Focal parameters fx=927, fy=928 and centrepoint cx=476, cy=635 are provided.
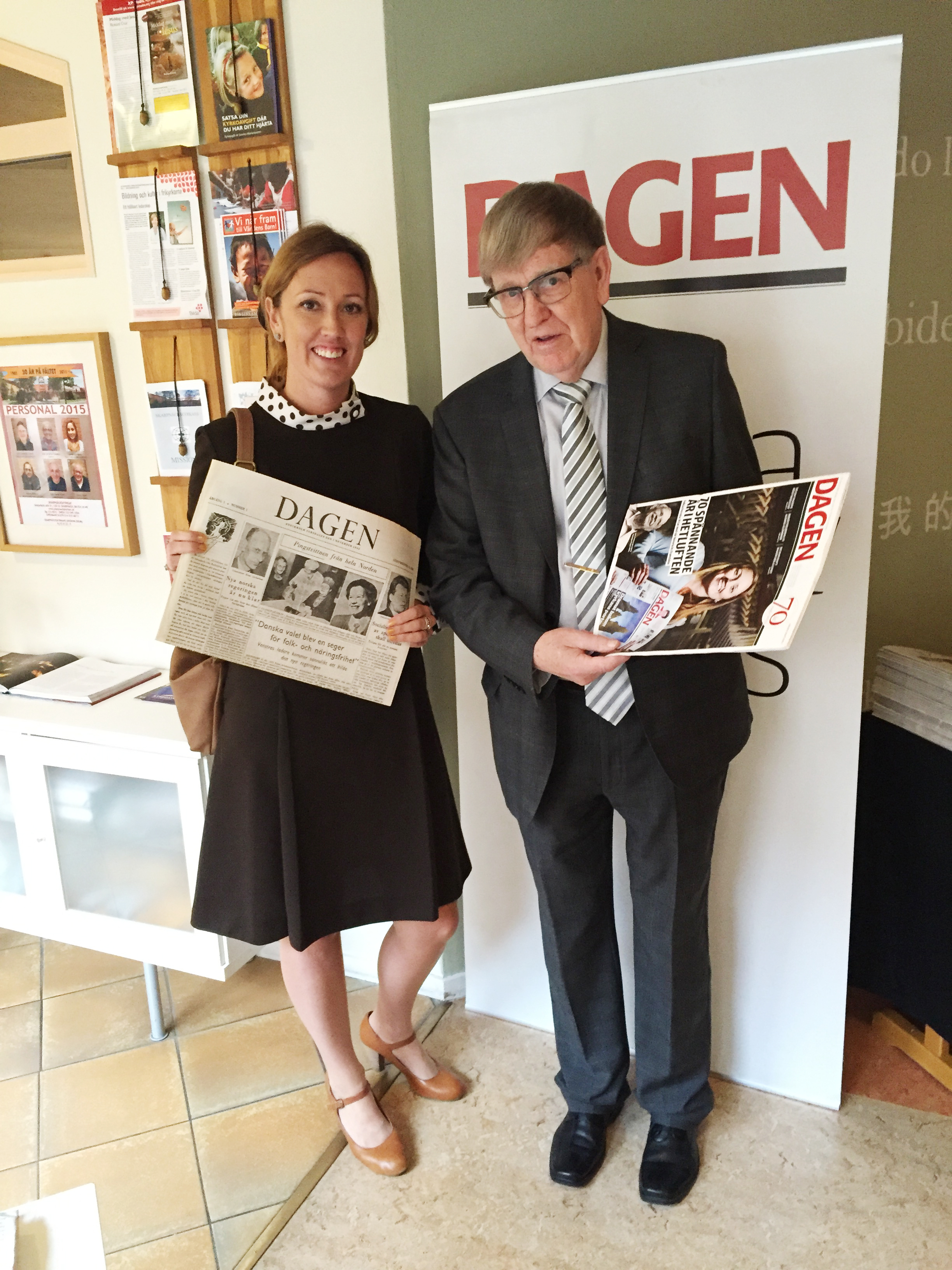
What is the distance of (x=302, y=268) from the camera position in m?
1.49

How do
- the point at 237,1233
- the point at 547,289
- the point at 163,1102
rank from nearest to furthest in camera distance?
the point at 547,289 → the point at 237,1233 → the point at 163,1102

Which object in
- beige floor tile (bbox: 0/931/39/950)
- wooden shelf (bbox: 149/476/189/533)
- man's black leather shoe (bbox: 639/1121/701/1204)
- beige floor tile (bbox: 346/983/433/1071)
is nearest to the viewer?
man's black leather shoe (bbox: 639/1121/701/1204)

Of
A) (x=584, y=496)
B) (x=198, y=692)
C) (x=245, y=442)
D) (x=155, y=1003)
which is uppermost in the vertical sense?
(x=245, y=442)

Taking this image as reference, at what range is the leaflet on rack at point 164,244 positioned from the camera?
82.1 inches

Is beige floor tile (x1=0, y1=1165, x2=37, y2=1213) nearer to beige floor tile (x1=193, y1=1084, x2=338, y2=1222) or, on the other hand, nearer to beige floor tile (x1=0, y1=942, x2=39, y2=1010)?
beige floor tile (x1=193, y1=1084, x2=338, y2=1222)

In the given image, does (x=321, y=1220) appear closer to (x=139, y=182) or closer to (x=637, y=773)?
(x=637, y=773)

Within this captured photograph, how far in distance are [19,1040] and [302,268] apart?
1.94 metres

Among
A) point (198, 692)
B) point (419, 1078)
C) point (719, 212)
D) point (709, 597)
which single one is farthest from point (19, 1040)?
point (719, 212)

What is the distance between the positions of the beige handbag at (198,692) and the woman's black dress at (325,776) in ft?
0.10

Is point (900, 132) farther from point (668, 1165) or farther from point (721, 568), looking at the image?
point (668, 1165)

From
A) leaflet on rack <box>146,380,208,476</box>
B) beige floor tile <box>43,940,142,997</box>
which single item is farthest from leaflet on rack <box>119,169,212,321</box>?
beige floor tile <box>43,940,142,997</box>

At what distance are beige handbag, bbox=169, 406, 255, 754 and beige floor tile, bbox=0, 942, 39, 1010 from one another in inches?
49.6

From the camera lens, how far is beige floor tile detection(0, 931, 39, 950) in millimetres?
2662

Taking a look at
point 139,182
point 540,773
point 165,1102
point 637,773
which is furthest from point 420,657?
point 139,182
